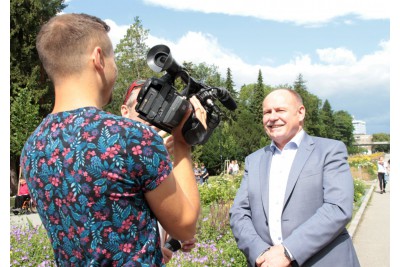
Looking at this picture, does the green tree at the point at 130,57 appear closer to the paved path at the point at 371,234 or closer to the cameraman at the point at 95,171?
the paved path at the point at 371,234

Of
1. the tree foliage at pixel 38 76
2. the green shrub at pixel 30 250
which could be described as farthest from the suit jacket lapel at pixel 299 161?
the tree foliage at pixel 38 76

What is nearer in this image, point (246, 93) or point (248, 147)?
point (248, 147)

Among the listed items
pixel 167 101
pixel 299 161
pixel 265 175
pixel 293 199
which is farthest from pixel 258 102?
pixel 167 101

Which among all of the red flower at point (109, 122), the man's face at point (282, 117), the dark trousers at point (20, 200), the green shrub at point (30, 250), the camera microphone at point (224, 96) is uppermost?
the camera microphone at point (224, 96)

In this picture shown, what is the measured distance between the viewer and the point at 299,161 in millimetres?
3475

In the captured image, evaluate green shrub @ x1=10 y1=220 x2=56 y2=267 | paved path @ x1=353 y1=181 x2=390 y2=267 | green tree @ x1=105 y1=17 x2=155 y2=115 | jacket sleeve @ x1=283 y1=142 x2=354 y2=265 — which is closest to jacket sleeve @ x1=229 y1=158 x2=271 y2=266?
Answer: jacket sleeve @ x1=283 y1=142 x2=354 y2=265

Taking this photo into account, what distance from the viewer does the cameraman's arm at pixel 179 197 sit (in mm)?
1790

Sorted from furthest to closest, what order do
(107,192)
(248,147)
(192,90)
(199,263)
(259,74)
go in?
(259,74) < (248,147) < (199,263) < (192,90) < (107,192)

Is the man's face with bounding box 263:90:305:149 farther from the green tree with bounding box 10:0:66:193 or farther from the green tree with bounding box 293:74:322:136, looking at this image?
the green tree with bounding box 293:74:322:136

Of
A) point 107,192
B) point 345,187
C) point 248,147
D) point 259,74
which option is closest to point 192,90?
point 107,192

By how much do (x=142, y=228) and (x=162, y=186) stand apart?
0.18 metres

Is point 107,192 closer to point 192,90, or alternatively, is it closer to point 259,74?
point 192,90

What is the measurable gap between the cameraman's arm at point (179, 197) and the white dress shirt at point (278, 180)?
1.64 m

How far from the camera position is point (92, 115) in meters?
1.79
